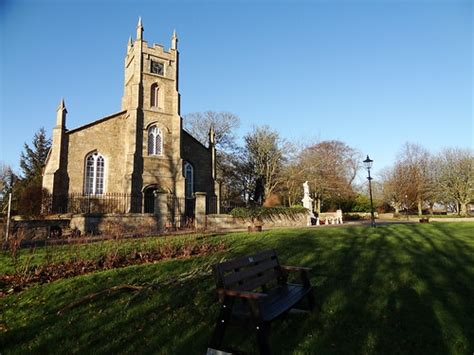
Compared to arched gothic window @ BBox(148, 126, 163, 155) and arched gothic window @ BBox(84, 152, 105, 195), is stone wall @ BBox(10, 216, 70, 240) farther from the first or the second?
arched gothic window @ BBox(148, 126, 163, 155)

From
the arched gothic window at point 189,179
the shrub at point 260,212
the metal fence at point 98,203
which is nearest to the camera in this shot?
the shrub at point 260,212

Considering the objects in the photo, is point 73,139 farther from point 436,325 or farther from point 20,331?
point 436,325

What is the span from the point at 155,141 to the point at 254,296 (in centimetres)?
2586

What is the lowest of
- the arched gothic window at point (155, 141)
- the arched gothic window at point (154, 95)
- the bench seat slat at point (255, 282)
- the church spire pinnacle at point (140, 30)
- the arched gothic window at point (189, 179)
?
the bench seat slat at point (255, 282)

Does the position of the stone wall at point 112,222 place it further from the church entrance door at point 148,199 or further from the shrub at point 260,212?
the church entrance door at point 148,199

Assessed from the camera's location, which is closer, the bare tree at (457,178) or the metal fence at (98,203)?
the metal fence at (98,203)

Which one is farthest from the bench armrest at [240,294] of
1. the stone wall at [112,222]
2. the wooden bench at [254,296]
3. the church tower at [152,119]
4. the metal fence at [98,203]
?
the church tower at [152,119]

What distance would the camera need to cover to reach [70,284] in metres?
6.38

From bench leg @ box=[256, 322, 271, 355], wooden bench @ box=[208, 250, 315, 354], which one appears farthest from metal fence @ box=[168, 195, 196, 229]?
bench leg @ box=[256, 322, 271, 355]

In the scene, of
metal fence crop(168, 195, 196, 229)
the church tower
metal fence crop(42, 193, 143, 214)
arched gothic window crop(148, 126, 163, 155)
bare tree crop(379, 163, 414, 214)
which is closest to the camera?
metal fence crop(168, 195, 196, 229)

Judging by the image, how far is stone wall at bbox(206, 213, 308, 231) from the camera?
19.9 metres

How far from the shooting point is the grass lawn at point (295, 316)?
3833mm

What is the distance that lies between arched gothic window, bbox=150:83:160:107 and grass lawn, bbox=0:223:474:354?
2299 cm

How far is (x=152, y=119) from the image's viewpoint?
90.8 ft
